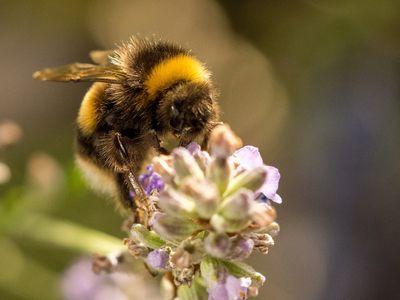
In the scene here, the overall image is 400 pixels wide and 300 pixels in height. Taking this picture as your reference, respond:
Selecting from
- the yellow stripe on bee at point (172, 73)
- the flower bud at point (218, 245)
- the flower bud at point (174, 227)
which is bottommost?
the flower bud at point (218, 245)

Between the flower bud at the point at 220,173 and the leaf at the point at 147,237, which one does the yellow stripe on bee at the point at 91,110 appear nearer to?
the leaf at the point at 147,237

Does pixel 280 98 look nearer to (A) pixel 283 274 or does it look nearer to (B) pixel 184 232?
(A) pixel 283 274

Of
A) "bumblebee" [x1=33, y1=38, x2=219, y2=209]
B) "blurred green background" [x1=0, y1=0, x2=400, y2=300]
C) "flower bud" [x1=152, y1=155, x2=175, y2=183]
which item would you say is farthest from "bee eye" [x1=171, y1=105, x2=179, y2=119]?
"blurred green background" [x1=0, y1=0, x2=400, y2=300]

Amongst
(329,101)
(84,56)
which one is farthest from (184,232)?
(84,56)

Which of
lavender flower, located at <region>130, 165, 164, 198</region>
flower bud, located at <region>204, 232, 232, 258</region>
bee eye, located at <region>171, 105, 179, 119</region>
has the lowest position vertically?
flower bud, located at <region>204, 232, 232, 258</region>

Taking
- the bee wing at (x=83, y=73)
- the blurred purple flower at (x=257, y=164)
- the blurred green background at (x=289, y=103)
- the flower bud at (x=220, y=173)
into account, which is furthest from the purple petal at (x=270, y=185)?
the blurred green background at (x=289, y=103)

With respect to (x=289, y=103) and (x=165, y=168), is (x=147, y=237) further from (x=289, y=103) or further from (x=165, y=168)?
(x=289, y=103)

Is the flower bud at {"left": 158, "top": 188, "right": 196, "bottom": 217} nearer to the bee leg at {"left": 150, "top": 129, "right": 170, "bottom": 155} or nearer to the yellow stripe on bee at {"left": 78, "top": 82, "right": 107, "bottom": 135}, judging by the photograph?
the bee leg at {"left": 150, "top": 129, "right": 170, "bottom": 155}
